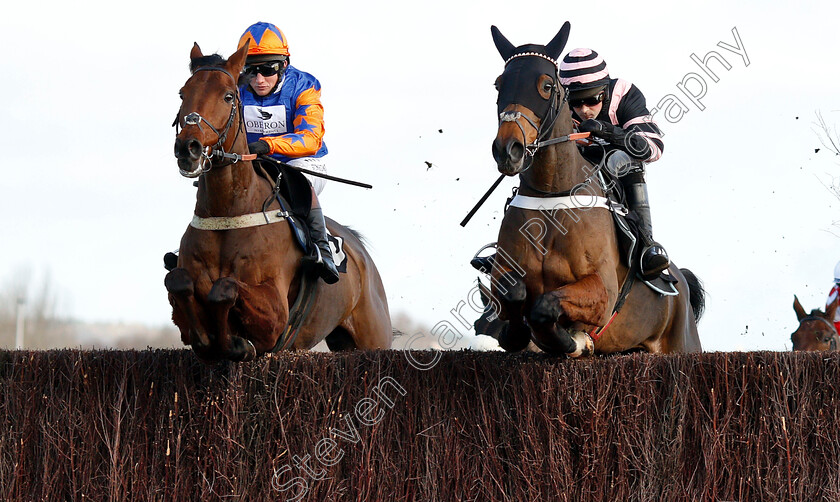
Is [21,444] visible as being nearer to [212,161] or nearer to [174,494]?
[174,494]

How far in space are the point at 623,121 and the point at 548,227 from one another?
1.40 meters

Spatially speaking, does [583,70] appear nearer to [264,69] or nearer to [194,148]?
[264,69]

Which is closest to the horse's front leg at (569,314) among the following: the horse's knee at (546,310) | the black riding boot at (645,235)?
the horse's knee at (546,310)

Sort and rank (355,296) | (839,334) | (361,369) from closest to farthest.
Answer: (361,369), (355,296), (839,334)

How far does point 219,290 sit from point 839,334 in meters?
8.04

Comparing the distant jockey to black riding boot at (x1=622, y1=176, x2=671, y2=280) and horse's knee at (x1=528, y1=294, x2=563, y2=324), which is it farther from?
horse's knee at (x1=528, y1=294, x2=563, y2=324)

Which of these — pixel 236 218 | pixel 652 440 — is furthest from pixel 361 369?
pixel 652 440

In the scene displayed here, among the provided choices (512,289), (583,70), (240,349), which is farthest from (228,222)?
(583,70)

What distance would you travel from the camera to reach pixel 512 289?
566 centimetres

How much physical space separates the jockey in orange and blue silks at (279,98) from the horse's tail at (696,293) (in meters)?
3.37

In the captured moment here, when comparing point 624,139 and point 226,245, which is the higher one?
point 624,139

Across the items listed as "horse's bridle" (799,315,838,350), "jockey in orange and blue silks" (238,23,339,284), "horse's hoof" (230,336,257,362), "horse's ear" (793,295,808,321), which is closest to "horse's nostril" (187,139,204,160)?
"horse's hoof" (230,336,257,362)

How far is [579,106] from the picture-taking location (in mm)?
6844

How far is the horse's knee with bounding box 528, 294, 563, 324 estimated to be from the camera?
5.35 meters
